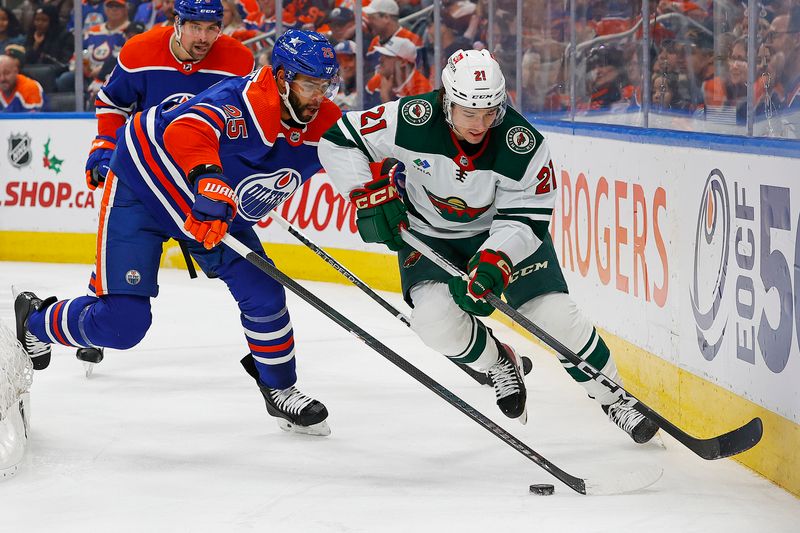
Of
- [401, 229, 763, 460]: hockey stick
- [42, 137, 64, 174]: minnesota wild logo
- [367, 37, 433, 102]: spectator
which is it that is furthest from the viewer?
[42, 137, 64, 174]: minnesota wild logo

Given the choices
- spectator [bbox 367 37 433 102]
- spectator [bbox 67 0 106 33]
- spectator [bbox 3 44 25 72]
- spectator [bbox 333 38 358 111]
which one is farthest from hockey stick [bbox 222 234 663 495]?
spectator [bbox 3 44 25 72]

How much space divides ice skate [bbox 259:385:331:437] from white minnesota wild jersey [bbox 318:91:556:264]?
66cm

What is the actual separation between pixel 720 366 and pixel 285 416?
4.13ft

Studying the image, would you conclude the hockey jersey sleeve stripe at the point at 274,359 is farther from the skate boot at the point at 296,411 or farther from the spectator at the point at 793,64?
the spectator at the point at 793,64

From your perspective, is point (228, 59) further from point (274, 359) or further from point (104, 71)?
point (104, 71)

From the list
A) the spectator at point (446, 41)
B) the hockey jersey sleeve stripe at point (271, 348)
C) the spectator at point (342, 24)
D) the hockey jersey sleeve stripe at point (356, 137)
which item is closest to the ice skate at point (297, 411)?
the hockey jersey sleeve stripe at point (271, 348)

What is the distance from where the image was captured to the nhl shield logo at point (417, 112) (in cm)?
332

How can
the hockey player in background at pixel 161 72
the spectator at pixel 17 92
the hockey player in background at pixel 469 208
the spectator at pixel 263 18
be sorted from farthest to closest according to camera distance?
the spectator at pixel 17 92, the spectator at pixel 263 18, the hockey player in background at pixel 161 72, the hockey player in background at pixel 469 208

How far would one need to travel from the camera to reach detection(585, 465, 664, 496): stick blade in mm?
2955

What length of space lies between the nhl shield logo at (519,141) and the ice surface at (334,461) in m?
0.84

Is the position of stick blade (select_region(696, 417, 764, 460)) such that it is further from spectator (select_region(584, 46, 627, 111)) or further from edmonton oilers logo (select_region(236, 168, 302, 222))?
spectator (select_region(584, 46, 627, 111))

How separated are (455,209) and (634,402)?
715 millimetres

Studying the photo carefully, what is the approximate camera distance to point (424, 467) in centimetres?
330

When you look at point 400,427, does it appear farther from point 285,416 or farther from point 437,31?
point 437,31
